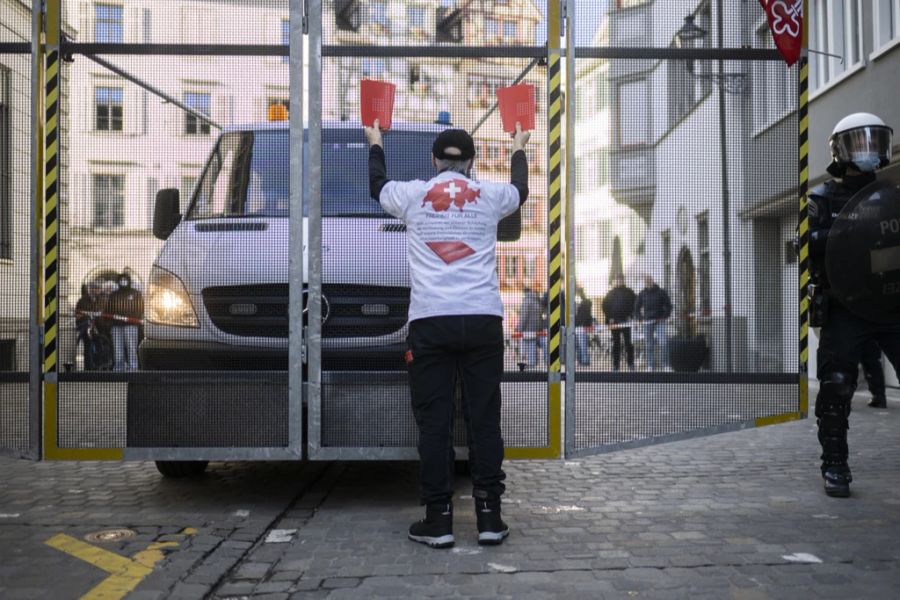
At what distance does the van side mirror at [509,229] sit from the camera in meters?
5.71

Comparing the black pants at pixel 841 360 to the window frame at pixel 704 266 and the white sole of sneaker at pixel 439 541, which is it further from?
the white sole of sneaker at pixel 439 541

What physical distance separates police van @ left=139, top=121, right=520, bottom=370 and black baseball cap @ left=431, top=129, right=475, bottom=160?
0.62 m

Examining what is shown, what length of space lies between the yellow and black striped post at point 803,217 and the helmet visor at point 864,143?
297 mm

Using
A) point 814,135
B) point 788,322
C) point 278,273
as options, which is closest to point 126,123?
point 278,273

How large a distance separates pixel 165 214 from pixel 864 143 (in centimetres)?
405

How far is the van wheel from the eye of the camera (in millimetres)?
6773

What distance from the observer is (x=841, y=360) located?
20.1 ft

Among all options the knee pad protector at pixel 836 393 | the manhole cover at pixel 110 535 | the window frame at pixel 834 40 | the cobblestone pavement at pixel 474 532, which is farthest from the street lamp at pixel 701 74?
the window frame at pixel 834 40

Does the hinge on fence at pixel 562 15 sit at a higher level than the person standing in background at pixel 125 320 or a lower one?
higher

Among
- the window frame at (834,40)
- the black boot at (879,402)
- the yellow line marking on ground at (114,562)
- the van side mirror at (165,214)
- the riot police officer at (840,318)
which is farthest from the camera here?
the window frame at (834,40)

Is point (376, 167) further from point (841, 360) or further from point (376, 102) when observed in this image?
point (841, 360)

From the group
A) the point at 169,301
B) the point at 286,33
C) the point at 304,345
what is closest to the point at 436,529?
the point at 304,345

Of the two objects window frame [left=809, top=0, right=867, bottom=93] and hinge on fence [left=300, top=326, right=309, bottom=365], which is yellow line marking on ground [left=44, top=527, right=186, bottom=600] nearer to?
hinge on fence [left=300, top=326, right=309, bottom=365]

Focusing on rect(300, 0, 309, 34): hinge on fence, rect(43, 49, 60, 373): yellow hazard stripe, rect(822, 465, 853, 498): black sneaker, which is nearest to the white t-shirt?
rect(300, 0, 309, 34): hinge on fence
